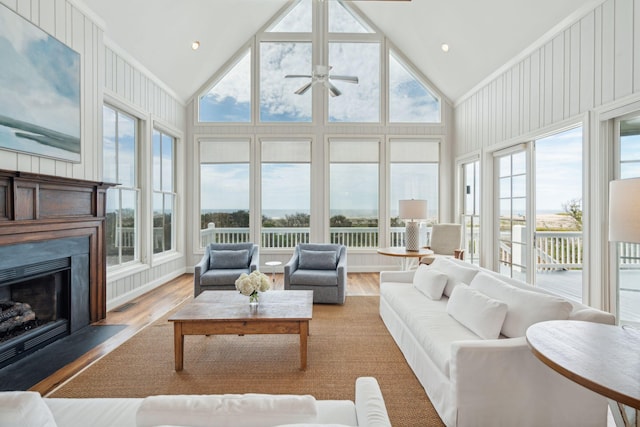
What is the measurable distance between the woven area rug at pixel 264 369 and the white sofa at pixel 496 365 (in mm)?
202

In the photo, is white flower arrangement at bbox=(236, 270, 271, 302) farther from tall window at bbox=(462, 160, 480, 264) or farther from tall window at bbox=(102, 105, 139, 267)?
tall window at bbox=(462, 160, 480, 264)

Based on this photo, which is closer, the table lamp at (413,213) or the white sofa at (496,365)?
the white sofa at (496,365)

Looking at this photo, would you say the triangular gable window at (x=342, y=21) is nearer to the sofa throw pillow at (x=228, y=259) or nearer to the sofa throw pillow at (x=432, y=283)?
the sofa throw pillow at (x=228, y=259)

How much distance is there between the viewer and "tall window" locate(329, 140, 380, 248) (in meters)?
6.56

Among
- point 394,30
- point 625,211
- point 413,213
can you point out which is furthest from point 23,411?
point 394,30

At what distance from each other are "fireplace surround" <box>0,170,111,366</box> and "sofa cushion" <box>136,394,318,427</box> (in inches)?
101

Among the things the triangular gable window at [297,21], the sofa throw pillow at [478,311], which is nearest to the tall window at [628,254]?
the sofa throw pillow at [478,311]

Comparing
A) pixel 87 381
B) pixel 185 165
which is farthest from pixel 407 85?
pixel 87 381

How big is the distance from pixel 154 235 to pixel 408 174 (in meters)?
4.84

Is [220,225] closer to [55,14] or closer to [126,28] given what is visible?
[126,28]

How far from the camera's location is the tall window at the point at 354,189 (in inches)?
258

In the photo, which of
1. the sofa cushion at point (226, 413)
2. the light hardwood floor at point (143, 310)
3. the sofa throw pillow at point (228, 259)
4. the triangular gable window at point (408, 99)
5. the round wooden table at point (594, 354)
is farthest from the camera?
the triangular gable window at point (408, 99)

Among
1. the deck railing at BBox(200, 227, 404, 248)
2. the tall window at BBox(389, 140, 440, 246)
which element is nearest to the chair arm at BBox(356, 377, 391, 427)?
the deck railing at BBox(200, 227, 404, 248)

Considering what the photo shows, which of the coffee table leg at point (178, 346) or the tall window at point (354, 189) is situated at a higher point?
the tall window at point (354, 189)
